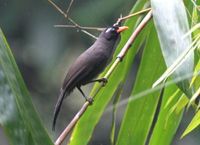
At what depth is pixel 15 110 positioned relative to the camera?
1.68 m

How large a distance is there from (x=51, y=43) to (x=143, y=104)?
6.23m

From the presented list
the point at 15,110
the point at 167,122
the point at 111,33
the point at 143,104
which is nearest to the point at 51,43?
the point at 111,33

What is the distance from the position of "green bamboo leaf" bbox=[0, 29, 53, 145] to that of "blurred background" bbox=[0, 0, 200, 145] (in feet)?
22.7

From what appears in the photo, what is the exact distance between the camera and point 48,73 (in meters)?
9.89

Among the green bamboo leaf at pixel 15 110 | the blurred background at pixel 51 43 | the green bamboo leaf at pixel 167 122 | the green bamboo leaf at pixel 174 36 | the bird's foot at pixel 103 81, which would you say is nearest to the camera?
the green bamboo leaf at pixel 15 110

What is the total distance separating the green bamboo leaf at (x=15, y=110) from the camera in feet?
5.45

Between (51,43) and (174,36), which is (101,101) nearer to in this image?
(174,36)

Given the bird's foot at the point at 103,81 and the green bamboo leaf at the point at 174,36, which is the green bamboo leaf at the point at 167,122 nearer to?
the bird's foot at the point at 103,81

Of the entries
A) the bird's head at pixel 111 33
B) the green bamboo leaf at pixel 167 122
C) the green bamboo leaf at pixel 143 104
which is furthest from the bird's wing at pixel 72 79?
the green bamboo leaf at pixel 167 122

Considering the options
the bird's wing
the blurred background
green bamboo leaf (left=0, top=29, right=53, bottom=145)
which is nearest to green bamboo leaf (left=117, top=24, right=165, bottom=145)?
green bamboo leaf (left=0, top=29, right=53, bottom=145)

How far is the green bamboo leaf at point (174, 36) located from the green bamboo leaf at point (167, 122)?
43 cm

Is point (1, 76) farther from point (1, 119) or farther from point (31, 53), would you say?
point (31, 53)

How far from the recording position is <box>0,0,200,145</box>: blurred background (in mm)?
9141

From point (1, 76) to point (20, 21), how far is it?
342 inches
